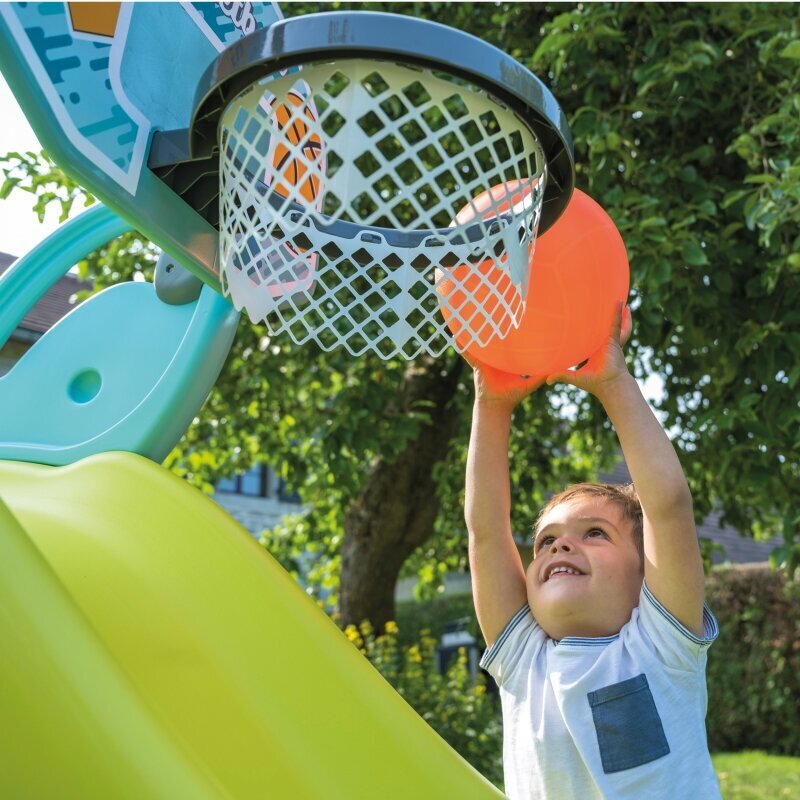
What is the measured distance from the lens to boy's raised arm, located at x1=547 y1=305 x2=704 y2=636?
1524 mm

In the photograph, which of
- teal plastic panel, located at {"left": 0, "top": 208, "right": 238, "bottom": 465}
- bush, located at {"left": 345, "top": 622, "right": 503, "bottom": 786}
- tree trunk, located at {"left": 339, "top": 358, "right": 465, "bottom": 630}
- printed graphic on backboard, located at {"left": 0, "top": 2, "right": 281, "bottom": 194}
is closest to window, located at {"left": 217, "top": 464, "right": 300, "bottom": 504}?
tree trunk, located at {"left": 339, "top": 358, "right": 465, "bottom": 630}

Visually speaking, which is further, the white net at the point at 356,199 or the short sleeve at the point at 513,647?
the short sleeve at the point at 513,647

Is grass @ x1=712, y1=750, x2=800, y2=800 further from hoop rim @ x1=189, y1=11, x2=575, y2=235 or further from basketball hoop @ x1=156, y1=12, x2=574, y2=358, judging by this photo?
hoop rim @ x1=189, y1=11, x2=575, y2=235

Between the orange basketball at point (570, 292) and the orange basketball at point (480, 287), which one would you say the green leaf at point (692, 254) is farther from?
the orange basketball at point (480, 287)

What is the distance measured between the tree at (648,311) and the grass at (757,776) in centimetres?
183

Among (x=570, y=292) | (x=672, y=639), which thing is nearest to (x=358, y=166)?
(x=570, y=292)

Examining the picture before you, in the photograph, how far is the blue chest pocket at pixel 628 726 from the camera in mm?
1475

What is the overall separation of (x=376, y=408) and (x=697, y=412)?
5.39 feet

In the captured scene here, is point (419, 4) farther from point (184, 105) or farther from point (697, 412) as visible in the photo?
point (184, 105)

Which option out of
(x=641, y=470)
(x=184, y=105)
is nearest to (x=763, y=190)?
(x=641, y=470)

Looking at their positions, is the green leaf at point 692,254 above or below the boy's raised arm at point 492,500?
above

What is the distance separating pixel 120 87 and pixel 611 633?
1084 mm

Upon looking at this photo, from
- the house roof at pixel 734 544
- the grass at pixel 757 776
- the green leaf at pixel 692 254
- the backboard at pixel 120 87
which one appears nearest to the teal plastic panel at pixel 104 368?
the backboard at pixel 120 87

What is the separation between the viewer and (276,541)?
7.16 meters
